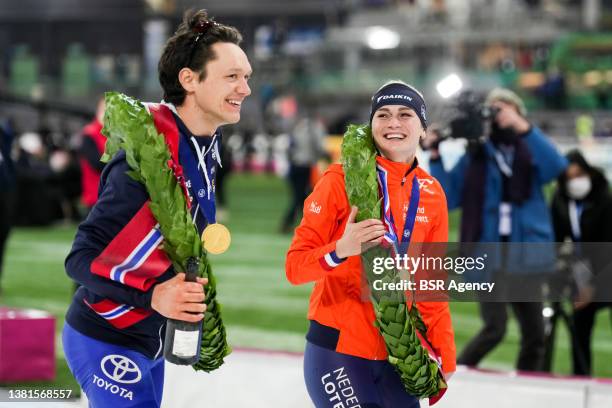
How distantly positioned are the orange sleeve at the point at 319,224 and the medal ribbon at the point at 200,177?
1.00 ft

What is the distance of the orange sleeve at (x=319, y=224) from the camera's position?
3584mm

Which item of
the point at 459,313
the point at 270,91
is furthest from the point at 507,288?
the point at 270,91

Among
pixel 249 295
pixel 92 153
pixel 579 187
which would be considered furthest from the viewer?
pixel 249 295

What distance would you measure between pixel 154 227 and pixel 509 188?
12.7ft

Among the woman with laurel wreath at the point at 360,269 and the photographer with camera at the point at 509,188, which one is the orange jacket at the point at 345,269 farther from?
the photographer with camera at the point at 509,188

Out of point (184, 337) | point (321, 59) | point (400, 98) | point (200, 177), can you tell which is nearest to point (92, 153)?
point (400, 98)

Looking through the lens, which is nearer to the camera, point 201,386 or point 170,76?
point 170,76

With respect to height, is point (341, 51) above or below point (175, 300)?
above

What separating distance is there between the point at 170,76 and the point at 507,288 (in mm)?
2988

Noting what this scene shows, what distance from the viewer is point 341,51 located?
47875 millimetres

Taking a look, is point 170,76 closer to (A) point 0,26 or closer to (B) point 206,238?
(B) point 206,238

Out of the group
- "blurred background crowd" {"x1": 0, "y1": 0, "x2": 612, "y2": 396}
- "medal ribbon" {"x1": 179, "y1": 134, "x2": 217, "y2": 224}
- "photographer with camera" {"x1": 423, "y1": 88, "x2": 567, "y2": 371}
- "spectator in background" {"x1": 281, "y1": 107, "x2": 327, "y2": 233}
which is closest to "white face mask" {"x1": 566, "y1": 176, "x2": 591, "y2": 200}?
"photographer with camera" {"x1": 423, "y1": 88, "x2": 567, "y2": 371}

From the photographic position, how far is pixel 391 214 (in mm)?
3652

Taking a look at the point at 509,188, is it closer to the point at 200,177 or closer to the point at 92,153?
the point at 92,153
